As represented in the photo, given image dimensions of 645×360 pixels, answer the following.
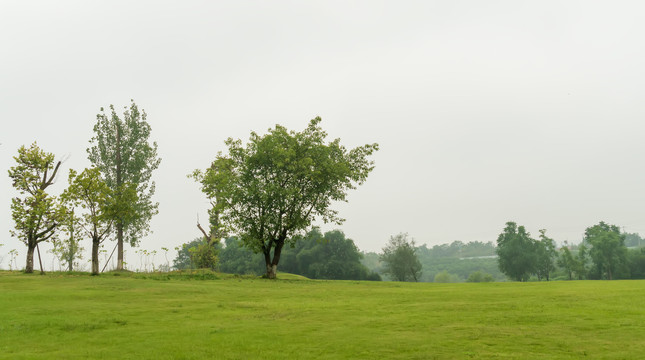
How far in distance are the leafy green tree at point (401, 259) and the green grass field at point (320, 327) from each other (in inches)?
2972

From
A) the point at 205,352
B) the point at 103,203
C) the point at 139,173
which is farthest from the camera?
the point at 139,173

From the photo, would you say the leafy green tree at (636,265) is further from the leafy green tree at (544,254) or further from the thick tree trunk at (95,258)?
the thick tree trunk at (95,258)

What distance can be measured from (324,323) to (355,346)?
12.8 feet

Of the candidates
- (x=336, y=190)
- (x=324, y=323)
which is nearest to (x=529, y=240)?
(x=336, y=190)

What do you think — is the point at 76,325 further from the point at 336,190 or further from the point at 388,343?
the point at 336,190

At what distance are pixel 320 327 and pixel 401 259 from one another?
281ft

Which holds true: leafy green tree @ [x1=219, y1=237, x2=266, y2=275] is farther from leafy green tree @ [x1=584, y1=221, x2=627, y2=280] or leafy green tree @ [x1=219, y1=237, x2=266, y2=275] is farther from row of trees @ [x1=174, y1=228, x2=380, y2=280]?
leafy green tree @ [x1=584, y1=221, x2=627, y2=280]

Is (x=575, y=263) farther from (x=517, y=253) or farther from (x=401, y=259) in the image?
(x=401, y=259)

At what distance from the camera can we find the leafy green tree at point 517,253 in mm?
94250

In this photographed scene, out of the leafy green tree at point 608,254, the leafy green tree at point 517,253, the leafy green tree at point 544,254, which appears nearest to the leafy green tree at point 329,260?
the leafy green tree at point 517,253

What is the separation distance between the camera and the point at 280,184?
46125 mm

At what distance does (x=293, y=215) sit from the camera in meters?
45.9

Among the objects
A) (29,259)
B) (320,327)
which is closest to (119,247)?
(29,259)

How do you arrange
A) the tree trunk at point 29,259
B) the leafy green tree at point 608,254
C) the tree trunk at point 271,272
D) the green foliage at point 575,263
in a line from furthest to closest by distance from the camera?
the green foliage at point 575,263 < the leafy green tree at point 608,254 < the tree trunk at point 271,272 < the tree trunk at point 29,259
